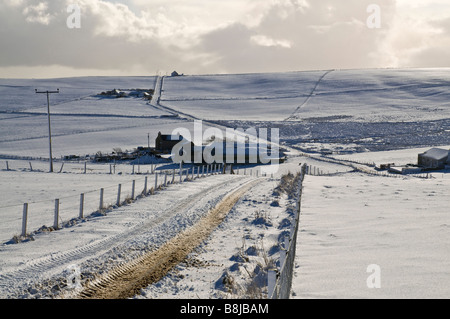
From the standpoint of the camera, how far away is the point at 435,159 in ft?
176

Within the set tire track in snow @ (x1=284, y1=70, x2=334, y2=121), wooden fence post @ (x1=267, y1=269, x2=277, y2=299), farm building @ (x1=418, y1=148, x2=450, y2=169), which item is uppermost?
tire track in snow @ (x1=284, y1=70, x2=334, y2=121)

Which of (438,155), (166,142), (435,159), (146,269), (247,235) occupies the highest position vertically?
(166,142)

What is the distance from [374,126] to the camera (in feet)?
292

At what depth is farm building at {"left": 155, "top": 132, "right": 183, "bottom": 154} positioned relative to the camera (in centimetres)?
6762

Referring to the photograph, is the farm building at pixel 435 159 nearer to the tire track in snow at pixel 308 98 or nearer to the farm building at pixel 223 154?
the farm building at pixel 223 154

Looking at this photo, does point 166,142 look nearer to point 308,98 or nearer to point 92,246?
point 92,246

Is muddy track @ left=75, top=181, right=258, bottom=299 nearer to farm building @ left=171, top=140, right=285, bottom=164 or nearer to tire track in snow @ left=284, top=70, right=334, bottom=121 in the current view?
farm building @ left=171, top=140, right=285, bottom=164

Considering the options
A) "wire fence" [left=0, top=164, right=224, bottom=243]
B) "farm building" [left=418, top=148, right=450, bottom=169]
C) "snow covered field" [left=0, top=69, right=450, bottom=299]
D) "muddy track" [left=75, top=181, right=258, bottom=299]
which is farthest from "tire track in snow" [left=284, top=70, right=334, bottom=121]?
"muddy track" [left=75, top=181, right=258, bottom=299]

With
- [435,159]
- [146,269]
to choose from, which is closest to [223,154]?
[435,159]

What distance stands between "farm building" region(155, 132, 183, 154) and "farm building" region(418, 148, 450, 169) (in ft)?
92.7

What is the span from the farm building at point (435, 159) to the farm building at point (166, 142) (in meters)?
28.3

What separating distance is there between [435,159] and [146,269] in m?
47.8
